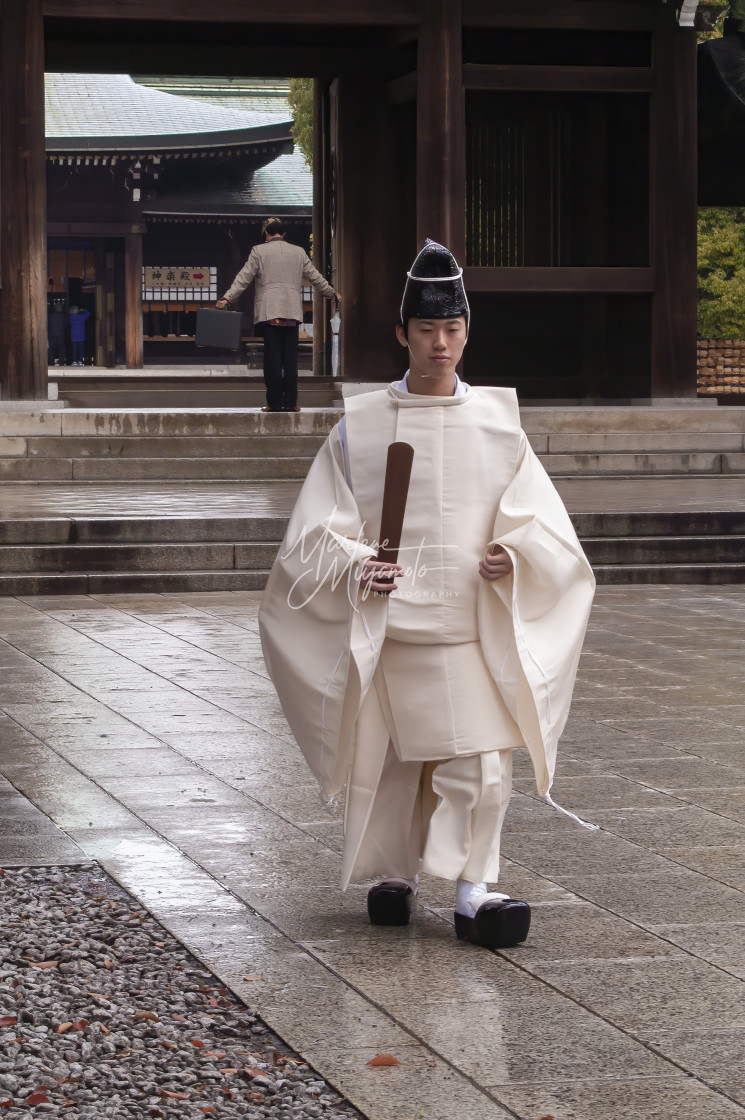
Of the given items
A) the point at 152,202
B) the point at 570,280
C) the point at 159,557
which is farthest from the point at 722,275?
the point at 159,557

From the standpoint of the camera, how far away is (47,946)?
336 cm

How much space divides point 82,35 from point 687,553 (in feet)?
30.2

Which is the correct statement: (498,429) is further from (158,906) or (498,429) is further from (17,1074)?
(17,1074)

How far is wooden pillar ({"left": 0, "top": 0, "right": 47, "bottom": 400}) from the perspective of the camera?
14.8 metres

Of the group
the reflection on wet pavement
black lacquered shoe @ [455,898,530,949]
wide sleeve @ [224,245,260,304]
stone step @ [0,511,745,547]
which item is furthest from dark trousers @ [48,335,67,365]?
black lacquered shoe @ [455,898,530,949]

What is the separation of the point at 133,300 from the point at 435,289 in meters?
28.8

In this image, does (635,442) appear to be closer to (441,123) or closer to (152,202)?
(441,123)

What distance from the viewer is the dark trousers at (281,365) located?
14.0 m

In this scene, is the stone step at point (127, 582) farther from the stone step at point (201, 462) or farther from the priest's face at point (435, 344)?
the priest's face at point (435, 344)

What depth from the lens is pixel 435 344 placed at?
11.7ft

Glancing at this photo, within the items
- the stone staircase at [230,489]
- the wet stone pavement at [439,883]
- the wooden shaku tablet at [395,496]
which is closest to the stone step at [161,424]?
the stone staircase at [230,489]

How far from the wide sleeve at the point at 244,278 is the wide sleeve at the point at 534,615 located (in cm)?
1028

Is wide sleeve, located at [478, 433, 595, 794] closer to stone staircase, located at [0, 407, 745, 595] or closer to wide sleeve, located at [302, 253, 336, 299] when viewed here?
stone staircase, located at [0, 407, 745, 595]

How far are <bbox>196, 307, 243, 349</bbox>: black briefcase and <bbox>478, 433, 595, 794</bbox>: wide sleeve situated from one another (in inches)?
700
